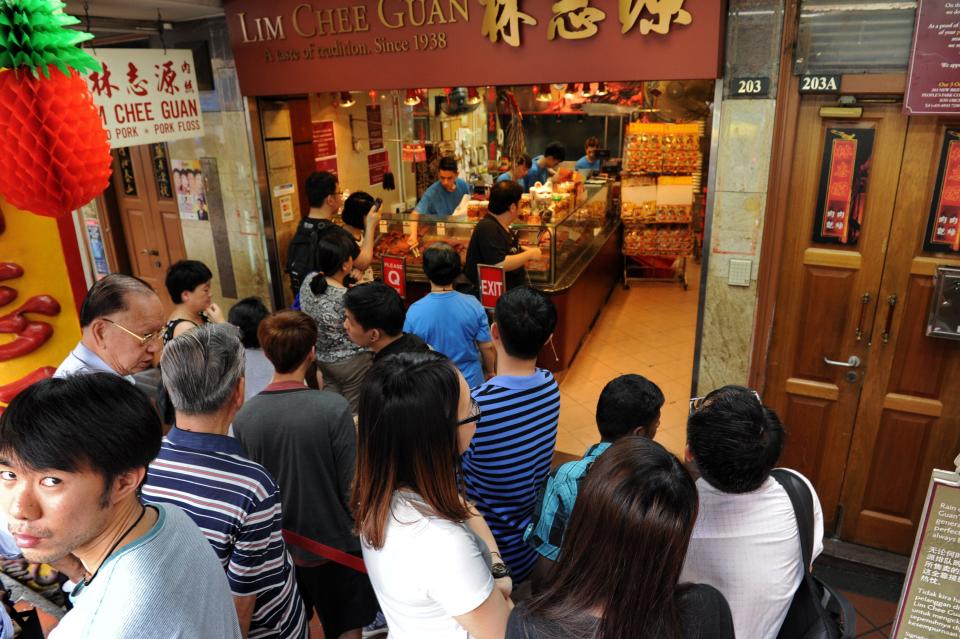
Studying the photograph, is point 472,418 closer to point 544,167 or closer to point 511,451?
point 511,451

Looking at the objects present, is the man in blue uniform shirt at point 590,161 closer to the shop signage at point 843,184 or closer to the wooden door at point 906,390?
the shop signage at point 843,184

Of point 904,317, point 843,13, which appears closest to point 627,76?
point 843,13

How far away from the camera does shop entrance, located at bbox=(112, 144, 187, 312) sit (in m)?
5.66

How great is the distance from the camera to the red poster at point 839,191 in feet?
10.6

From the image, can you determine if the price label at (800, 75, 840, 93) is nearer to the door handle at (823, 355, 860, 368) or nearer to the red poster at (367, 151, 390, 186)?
the door handle at (823, 355, 860, 368)

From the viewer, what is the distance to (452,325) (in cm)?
356

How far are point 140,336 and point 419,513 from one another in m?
Answer: 1.77

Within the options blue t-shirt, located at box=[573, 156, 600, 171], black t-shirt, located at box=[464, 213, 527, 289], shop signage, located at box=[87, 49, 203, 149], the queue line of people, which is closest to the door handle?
the queue line of people

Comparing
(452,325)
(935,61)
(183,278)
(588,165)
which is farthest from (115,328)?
(588,165)

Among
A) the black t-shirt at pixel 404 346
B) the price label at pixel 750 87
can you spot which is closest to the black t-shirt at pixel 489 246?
the black t-shirt at pixel 404 346

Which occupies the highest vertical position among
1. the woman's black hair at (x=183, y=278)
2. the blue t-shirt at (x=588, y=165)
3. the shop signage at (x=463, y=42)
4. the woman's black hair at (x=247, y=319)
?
the shop signage at (x=463, y=42)

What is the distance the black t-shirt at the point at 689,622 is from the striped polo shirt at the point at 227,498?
2.97ft

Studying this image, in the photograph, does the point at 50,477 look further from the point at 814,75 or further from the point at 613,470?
the point at 814,75

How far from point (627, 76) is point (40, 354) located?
10.8 ft
